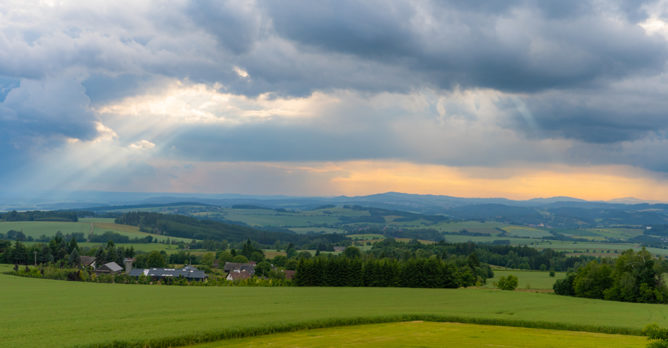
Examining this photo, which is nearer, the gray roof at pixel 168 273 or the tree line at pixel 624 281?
the tree line at pixel 624 281

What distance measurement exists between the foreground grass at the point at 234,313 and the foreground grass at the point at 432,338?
92.0 inches

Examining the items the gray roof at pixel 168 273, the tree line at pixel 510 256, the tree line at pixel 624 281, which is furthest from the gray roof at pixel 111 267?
the tree line at pixel 624 281

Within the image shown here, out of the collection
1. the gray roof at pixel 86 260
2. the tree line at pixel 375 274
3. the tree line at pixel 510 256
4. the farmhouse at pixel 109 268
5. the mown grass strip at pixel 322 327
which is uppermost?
the mown grass strip at pixel 322 327

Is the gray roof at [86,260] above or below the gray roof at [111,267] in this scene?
above

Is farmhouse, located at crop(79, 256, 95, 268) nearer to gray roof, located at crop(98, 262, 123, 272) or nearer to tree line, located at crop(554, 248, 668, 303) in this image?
gray roof, located at crop(98, 262, 123, 272)

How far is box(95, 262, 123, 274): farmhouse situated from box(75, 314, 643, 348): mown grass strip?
8297cm

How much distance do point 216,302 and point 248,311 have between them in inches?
419

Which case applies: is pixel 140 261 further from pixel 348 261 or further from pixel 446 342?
pixel 446 342

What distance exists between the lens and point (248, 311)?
42.9m

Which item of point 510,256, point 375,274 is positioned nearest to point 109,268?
point 375,274

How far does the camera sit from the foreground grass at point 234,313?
30.5m

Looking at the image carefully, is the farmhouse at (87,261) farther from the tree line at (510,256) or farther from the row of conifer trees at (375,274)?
the tree line at (510,256)

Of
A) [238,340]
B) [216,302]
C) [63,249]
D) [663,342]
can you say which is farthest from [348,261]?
[63,249]

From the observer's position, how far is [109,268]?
105562 mm
